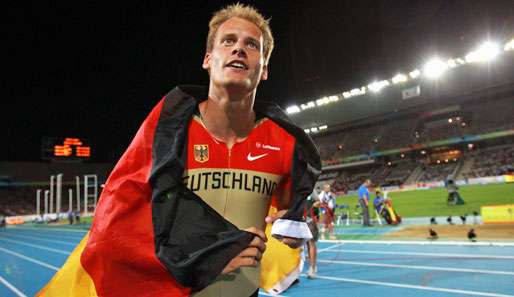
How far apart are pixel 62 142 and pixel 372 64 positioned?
39.3m

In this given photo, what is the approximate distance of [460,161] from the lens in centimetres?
4416

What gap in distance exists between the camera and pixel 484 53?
135 feet

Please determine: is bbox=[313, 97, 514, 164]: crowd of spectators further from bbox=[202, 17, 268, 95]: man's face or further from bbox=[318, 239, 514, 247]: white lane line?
bbox=[202, 17, 268, 95]: man's face

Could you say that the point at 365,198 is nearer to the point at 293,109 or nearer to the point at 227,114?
the point at 227,114

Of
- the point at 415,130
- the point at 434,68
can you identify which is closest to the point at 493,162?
the point at 415,130

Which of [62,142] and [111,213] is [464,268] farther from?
[62,142]

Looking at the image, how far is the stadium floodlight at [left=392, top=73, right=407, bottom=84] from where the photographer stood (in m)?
47.1

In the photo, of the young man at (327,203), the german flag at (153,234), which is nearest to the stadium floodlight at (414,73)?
the young man at (327,203)

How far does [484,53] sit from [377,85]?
13.4 m

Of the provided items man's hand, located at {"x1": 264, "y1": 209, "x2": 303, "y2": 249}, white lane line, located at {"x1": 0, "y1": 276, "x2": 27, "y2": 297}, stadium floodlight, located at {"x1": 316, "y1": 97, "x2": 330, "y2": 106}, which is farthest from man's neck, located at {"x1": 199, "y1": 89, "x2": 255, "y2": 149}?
stadium floodlight, located at {"x1": 316, "y1": 97, "x2": 330, "y2": 106}

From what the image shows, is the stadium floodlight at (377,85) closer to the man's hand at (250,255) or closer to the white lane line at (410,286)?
the white lane line at (410,286)

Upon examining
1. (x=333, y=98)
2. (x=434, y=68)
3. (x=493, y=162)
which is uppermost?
(x=434, y=68)

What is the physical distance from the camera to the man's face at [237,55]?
171cm

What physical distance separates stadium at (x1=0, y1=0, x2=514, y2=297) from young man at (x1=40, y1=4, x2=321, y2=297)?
87mm
